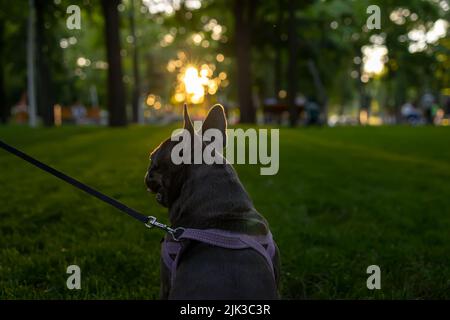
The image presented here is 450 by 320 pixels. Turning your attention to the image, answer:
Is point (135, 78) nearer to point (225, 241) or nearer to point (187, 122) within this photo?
point (187, 122)

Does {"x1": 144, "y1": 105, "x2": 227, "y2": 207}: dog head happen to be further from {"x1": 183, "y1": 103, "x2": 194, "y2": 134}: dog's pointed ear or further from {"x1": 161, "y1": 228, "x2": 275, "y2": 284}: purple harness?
{"x1": 161, "y1": 228, "x2": 275, "y2": 284}: purple harness

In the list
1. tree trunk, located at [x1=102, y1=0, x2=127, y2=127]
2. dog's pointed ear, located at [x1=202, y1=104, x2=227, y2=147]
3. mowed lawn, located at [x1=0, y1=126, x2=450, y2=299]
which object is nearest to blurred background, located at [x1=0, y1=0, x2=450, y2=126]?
tree trunk, located at [x1=102, y1=0, x2=127, y2=127]

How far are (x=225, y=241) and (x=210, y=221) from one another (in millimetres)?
196

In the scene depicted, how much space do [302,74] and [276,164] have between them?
129 feet

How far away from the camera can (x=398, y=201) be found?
8.29 meters

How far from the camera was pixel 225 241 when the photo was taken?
272 cm

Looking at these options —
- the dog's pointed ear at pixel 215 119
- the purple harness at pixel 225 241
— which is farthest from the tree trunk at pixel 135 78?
the purple harness at pixel 225 241

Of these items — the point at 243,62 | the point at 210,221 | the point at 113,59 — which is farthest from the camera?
the point at 243,62

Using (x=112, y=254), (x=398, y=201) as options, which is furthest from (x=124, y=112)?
(x=112, y=254)

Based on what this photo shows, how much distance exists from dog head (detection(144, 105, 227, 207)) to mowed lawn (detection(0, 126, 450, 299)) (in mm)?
1552

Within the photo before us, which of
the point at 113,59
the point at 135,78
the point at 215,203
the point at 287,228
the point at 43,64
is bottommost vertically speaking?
the point at 287,228

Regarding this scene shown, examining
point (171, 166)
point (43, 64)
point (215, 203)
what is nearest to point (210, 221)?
point (215, 203)

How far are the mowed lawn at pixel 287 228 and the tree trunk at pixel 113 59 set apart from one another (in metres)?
11.1
